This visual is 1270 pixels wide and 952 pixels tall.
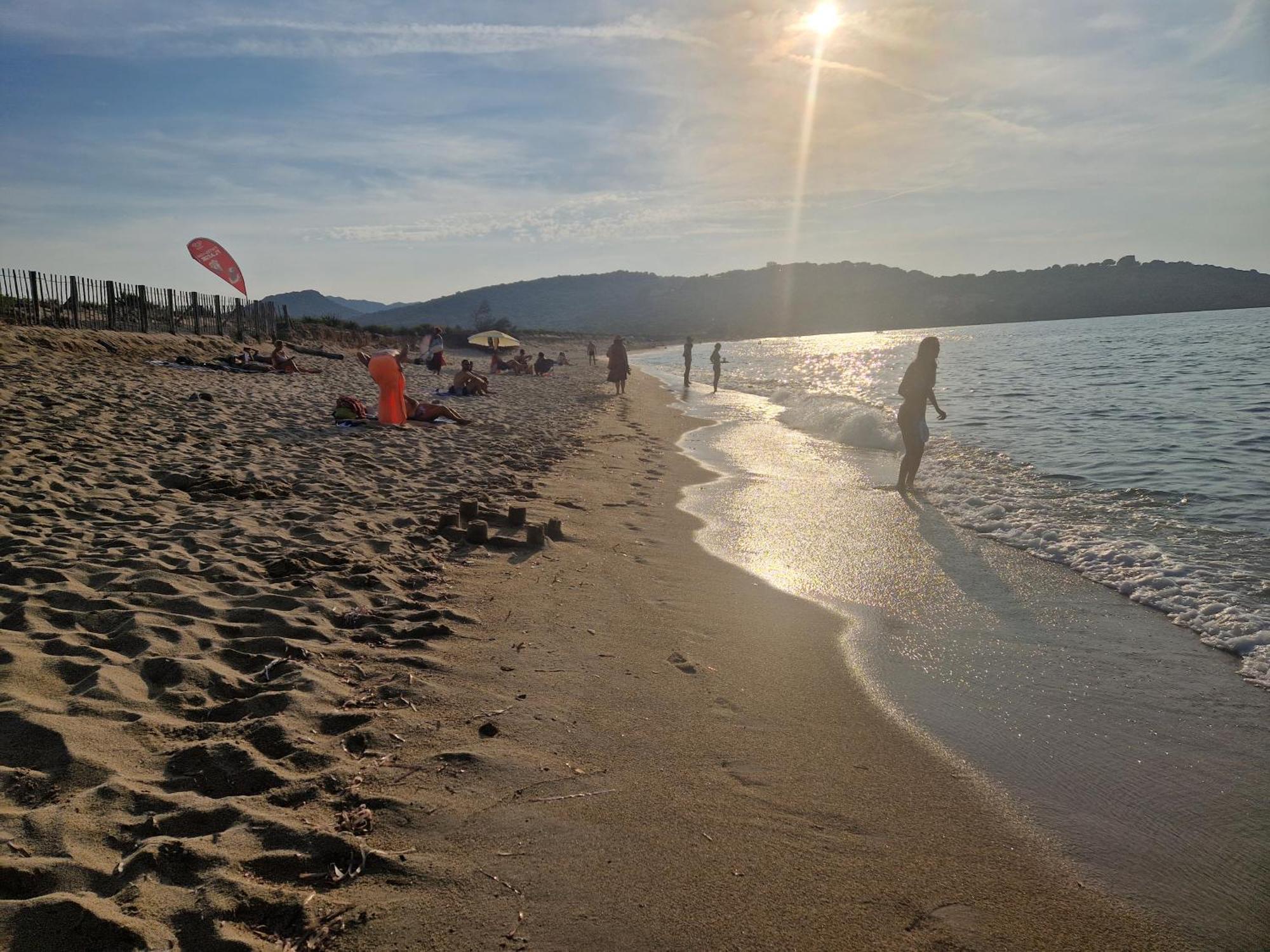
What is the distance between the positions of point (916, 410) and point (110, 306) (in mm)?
18632

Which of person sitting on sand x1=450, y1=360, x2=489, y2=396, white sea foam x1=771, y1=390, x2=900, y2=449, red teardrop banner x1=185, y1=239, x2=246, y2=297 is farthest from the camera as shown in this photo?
red teardrop banner x1=185, y1=239, x2=246, y2=297

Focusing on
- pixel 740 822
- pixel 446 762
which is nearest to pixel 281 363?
pixel 446 762

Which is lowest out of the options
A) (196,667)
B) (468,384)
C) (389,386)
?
(196,667)

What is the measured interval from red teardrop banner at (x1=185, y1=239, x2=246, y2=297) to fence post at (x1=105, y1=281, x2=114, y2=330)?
2.07 metres

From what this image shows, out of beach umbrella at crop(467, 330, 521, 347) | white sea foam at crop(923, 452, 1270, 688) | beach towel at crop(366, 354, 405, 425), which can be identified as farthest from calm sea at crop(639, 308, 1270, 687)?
beach umbrella at crop(467, 330, 521, 347)

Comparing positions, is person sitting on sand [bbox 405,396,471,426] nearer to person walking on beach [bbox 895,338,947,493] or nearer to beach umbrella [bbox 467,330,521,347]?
person walking on beach [bbox 895,338,947,493]

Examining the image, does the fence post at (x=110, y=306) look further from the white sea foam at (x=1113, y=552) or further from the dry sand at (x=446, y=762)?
the white sea foam at (x=1113, y=552)

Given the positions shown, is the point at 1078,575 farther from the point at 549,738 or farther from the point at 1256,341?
the point at 1256,341

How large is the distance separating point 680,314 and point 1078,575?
536 ft

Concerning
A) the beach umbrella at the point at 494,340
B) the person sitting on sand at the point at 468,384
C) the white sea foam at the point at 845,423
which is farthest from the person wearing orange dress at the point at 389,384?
the beach umbrella at the point at 494,340

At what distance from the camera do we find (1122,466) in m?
9.25

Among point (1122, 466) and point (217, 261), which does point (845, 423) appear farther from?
point (217, 261)

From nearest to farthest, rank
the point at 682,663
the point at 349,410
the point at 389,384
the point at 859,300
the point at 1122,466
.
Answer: the point at 682,663 → the point at 1122,466 → the point at 389,384 → the point at 349,410 → the point at 859,300

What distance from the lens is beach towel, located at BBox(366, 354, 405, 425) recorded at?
9.80 m
